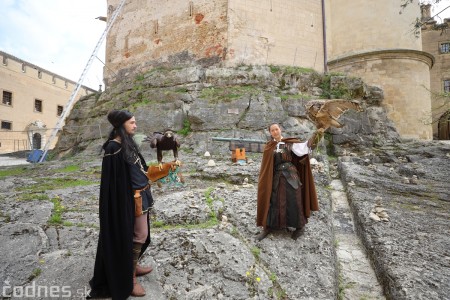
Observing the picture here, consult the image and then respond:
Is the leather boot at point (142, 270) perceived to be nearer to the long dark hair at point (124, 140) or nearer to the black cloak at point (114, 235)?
the black cloak at point (114, 235)

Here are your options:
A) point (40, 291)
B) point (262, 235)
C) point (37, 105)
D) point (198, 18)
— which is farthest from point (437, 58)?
point (37, 105)

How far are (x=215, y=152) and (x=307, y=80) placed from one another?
6375 mm

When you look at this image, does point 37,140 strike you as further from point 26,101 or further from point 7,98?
point 7,98

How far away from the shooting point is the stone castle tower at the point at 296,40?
552 inches

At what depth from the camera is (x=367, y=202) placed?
5203mm

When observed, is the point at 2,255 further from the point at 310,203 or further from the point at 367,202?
the point at 367,202

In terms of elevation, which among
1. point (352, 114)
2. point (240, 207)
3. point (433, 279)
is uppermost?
point (352, 114)

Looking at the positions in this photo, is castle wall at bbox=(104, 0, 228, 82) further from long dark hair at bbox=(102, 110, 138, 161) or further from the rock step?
long dark hair at bbox=(102, 110, 138, 161)

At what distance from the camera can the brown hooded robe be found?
149 inches

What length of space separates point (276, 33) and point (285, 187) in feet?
42.2

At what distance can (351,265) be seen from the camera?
377cm

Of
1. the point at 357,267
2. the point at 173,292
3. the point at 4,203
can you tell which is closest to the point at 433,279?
the point at 357,267

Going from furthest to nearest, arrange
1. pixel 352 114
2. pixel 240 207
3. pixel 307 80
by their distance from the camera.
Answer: pixel 307 80
pixel 352 114
pixel 240 207

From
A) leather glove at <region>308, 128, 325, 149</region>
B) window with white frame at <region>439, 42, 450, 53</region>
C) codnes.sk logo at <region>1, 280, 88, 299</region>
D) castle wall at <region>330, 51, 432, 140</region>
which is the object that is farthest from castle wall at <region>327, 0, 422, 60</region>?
codnes.sk logo at <region>1, 280, 88, 299</region>
